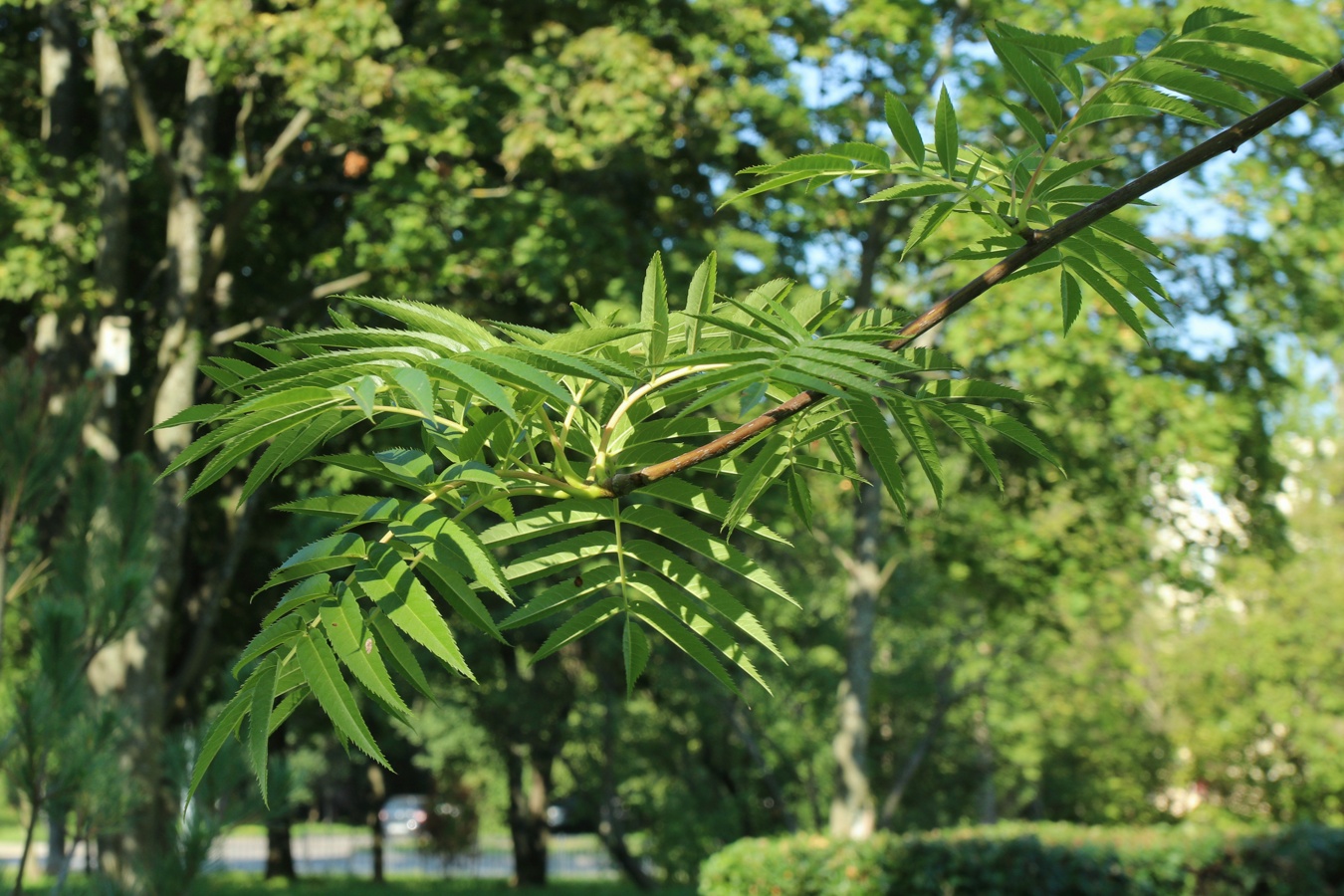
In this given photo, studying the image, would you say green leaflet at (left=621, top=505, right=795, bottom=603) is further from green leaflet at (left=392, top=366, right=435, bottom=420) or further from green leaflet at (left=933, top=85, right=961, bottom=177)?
green leaflet at (left=933, top=85, right=961, bottom=177)

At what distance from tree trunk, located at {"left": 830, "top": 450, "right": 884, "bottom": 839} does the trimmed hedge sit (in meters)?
0.67

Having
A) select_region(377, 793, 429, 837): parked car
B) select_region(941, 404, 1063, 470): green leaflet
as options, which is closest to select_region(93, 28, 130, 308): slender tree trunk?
select_region(941, 404, 1063, 470): green leaflet

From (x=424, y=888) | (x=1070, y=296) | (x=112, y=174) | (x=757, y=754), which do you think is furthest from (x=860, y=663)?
(x=424, y=888)

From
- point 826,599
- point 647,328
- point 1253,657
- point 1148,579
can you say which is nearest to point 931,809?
point 826,599

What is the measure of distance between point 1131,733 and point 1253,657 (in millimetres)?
4121

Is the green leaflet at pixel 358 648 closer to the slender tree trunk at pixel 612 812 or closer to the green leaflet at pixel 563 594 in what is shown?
the green leaflet at pixel 563 594

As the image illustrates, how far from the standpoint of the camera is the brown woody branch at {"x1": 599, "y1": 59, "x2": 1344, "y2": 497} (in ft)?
4.10

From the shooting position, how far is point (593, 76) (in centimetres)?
999

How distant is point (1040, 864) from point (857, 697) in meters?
2.44

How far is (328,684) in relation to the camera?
1267mm

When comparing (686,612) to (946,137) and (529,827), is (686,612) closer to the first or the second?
(946,137)

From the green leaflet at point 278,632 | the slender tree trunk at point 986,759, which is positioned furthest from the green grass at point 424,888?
the green leaflet at point 278,632

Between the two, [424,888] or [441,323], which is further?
[424,888]

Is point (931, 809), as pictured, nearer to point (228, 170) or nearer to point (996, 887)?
point (996, 887)
